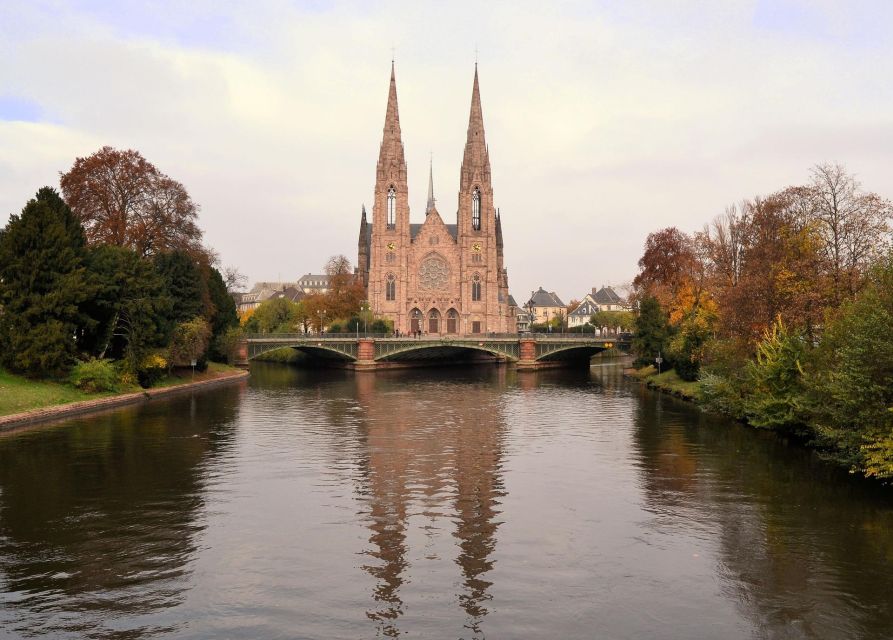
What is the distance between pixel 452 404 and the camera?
5025cm

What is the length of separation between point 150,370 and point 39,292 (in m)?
10.4

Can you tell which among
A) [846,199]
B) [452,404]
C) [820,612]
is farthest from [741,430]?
[820,612]

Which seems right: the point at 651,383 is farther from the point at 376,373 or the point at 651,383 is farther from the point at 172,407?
the point at 172,407

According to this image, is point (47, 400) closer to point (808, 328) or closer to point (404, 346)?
point (808, 328)

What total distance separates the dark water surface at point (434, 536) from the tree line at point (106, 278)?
32.8ft

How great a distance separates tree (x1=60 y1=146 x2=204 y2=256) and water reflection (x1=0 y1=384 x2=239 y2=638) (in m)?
25.4

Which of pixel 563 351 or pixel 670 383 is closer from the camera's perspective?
pixel 670 383

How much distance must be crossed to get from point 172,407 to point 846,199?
131 ft

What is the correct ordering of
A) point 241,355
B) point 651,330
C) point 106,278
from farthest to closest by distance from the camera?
point 241,355
point 651,330
point 106,278

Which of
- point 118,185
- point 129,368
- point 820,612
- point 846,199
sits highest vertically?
point 118,185

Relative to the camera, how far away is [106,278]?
47219 mm

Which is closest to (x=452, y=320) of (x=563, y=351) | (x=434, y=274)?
(x=434, y=274)

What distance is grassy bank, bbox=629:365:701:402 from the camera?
50.2 metres

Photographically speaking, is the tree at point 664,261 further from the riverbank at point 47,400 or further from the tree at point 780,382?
the riverbank at point 47,400
